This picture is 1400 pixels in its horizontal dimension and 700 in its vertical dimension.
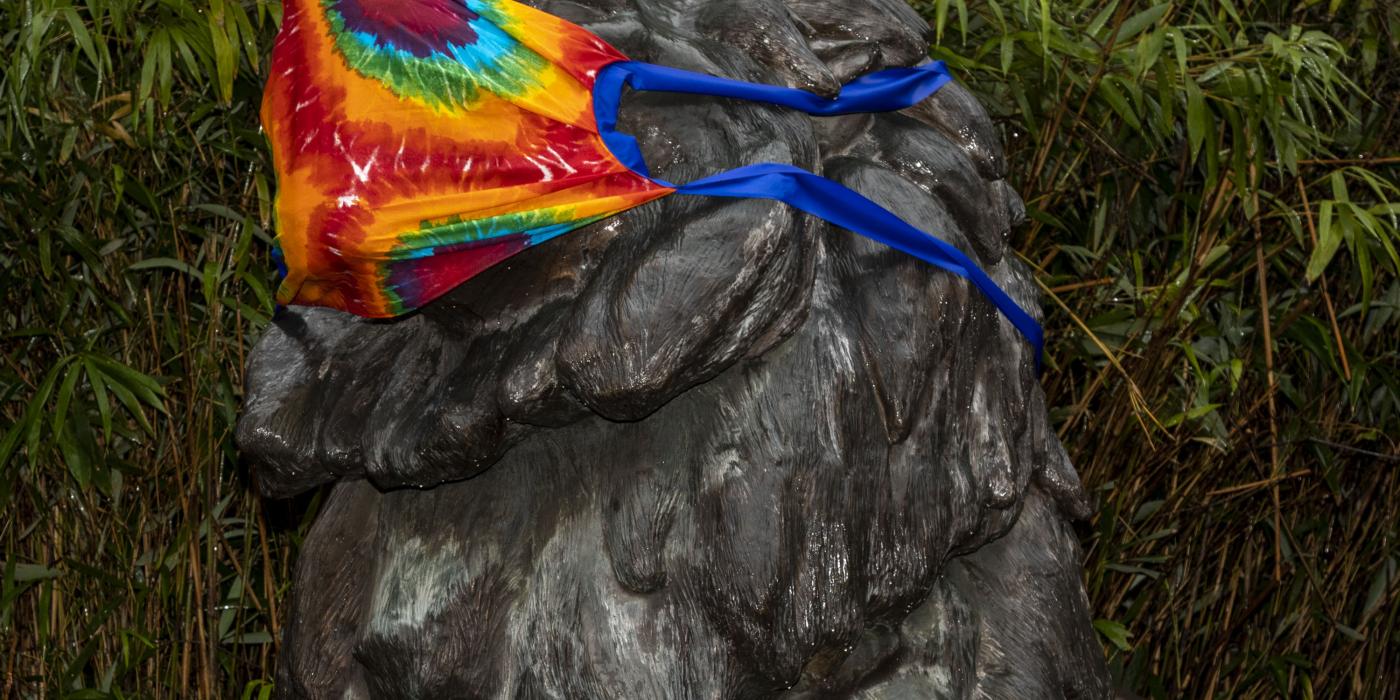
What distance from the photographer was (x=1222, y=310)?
222 cm

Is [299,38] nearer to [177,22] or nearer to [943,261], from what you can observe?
[943,261]

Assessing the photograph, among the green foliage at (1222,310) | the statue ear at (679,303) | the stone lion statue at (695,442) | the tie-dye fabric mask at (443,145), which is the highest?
the tie-dye fabric mask at (443,145)

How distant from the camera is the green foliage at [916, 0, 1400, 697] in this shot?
2002 millimetres

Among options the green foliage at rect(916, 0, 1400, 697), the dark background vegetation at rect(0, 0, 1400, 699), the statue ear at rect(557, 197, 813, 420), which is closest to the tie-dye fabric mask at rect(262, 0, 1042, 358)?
the statue ear at rect(557, 197, 813, 420)

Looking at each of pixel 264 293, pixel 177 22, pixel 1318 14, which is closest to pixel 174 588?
pixel 264 293

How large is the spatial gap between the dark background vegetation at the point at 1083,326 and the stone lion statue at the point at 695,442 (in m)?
0.64

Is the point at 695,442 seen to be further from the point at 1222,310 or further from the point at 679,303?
the point at 1222,310

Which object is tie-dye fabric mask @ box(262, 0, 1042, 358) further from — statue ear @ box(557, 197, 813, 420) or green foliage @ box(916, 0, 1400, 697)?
green foliage @ box(916, 0, 1400, 697)

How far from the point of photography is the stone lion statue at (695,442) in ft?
3.85

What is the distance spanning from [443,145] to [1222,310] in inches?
55.1

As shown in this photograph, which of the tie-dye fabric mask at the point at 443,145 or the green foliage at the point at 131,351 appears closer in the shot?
the tie-dye fabric mask at the point at 443,145

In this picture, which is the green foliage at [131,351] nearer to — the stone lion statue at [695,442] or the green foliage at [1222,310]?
the stone lion statue at [695,442]

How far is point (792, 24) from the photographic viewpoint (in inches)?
50.9

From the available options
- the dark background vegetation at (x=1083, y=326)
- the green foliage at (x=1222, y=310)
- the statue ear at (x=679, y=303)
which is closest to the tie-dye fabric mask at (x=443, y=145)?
the statue ear at (x=679, y=303)
